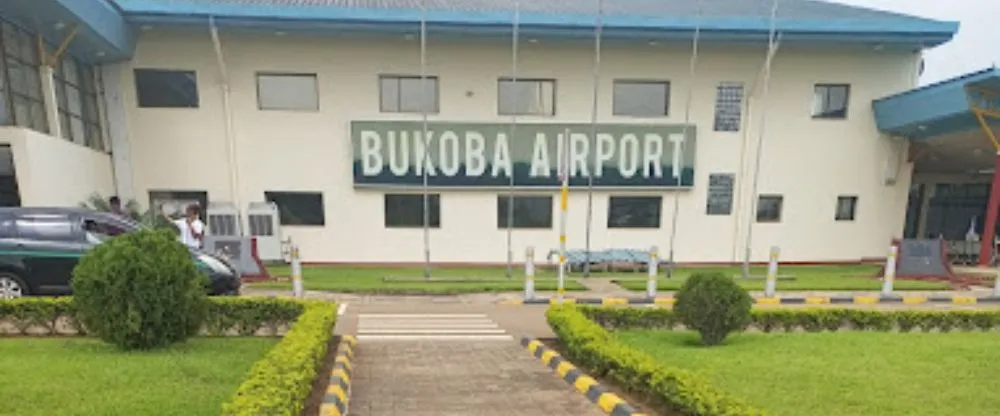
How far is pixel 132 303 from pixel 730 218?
14.4 meters

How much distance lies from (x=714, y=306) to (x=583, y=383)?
7.86 feet

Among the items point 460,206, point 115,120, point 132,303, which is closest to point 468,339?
point 132,303

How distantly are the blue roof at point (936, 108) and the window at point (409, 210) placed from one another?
13051 mm

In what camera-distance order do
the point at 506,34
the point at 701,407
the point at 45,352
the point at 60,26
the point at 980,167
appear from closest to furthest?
the point at 701,407 < the point at 45,352 < the point at 60,26 < the point at 506,34 < the point at 980,167

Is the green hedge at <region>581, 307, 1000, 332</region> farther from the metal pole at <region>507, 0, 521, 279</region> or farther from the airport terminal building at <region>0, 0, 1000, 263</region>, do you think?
the airport terminal building at <region>0, 0, 1000, 263</region>

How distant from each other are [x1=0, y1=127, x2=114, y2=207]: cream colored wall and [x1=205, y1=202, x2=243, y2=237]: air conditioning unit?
2.57 metres

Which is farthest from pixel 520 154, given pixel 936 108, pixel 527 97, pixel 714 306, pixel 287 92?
pixel 936 108

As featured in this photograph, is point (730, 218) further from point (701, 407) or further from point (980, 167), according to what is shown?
point (701, 407)

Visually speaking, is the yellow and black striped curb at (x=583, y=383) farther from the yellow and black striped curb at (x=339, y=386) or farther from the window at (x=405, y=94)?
the window at (x=405, y=94)

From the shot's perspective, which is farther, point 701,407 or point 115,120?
point 115,120

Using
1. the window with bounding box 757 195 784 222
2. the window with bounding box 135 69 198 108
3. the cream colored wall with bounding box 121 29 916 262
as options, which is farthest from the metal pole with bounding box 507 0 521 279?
the window with bounding box 135 69 198 108

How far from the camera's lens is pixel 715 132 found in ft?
47.2

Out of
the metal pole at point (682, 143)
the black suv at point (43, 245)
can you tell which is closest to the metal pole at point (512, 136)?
the metal pole at point (682, 143)

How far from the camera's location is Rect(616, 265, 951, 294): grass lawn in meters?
11.8
